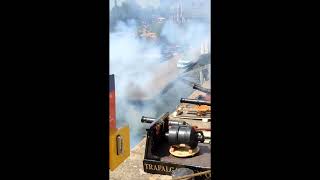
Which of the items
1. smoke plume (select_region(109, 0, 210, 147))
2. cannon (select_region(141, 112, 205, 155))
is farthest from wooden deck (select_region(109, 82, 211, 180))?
smoke plume (select_region(109, 0, 210, 147))

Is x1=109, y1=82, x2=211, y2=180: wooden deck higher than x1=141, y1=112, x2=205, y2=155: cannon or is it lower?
lower

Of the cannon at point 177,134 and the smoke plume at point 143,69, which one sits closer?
the cannon at point 177,134

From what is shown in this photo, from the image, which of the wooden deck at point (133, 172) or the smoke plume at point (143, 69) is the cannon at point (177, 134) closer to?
the wooden deck at point (133, 172)

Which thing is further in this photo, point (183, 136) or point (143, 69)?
point (143, 69)

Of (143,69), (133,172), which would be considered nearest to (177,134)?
(133,172)

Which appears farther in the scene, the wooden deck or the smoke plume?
the smoke plume

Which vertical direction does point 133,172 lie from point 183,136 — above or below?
below

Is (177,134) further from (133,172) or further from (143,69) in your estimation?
(143,69)

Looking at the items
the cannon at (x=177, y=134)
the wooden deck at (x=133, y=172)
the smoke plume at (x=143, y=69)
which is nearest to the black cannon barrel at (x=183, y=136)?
the cannon at (x=177, y=134)

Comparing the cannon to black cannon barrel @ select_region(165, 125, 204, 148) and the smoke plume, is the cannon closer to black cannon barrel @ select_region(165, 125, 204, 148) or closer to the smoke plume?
black cannon barrel @ select_region(165, 125, 204, 148)
